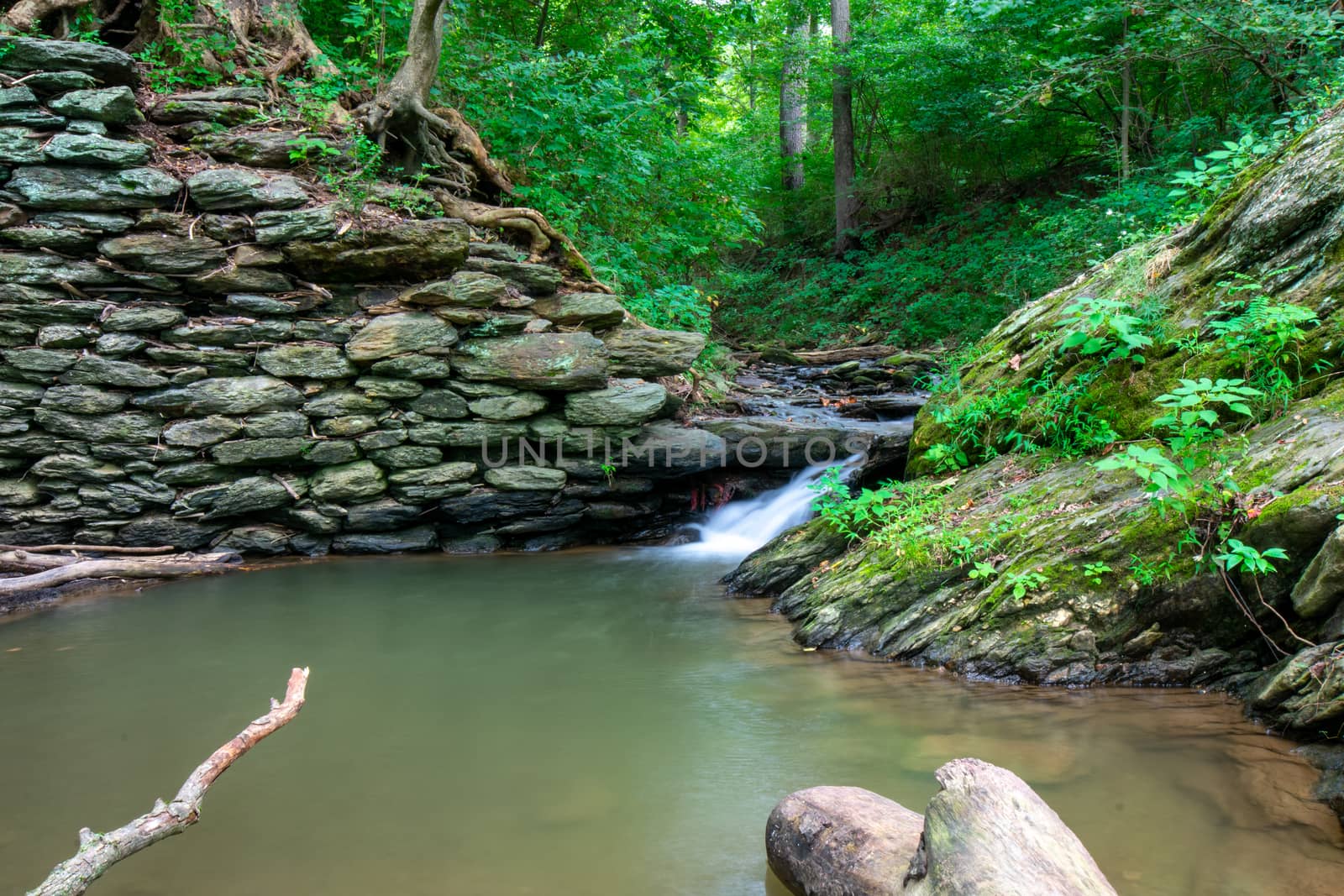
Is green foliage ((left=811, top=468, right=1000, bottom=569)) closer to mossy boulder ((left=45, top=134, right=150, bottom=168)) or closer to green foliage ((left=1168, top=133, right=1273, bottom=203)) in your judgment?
green foliage ((left=1168, top=133, right=1273, bottom=203))

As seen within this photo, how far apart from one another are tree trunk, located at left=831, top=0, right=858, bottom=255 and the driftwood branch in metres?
17.5

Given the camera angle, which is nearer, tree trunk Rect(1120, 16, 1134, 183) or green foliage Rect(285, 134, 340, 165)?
green foliage Rect(285, 134, 340, 165)

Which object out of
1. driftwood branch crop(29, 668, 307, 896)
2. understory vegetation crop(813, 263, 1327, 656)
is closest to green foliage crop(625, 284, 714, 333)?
understory vegetation crop(813, 263, 1327, 656)

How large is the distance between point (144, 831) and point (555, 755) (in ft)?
5.82

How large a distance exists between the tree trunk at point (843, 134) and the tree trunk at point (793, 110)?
1263 millimetres

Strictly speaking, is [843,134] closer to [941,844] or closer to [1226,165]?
[1226,165]

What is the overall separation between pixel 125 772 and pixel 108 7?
363 inches

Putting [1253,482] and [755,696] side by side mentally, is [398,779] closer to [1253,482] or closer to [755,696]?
[755,696]

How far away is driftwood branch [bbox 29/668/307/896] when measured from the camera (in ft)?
7.01

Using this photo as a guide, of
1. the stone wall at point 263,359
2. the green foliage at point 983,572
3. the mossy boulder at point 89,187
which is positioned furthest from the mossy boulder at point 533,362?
the green foliage at point 983,572

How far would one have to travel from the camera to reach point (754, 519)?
8836 mm

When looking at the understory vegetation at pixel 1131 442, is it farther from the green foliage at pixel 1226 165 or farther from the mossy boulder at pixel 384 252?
the mossy boulder at pixel 384 252

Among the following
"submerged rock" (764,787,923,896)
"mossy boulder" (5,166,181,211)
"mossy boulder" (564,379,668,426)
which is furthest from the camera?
"mossy boulder" (564,379,668,426)

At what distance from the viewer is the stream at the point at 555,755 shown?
9.20 ft
